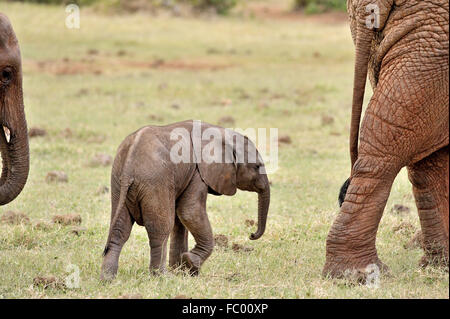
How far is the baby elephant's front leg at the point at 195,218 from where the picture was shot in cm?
588

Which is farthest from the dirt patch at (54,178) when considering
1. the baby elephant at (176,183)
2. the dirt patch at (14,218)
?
the baby elephant at (176,183)

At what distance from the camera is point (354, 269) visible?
556 cm

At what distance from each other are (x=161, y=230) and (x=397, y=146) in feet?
5.36

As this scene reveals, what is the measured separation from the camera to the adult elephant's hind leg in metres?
5.54

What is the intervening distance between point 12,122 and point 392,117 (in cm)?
250

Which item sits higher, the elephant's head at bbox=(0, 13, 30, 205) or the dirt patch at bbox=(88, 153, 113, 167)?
the elephant's head at bbox=(0, 13, 30, 205)

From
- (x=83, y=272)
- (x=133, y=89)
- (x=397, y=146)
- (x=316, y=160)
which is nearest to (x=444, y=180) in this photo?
(x=397, y=146)

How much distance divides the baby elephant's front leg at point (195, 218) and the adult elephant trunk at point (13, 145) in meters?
1.11

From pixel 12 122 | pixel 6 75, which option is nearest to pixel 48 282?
pixel 12 122

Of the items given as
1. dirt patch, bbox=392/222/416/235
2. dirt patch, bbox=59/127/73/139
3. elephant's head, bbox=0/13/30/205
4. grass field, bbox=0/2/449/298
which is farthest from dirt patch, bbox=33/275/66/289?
dirt patch, bbox=59/127/73/139

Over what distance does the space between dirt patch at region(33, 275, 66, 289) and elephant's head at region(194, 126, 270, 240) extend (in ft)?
4.20

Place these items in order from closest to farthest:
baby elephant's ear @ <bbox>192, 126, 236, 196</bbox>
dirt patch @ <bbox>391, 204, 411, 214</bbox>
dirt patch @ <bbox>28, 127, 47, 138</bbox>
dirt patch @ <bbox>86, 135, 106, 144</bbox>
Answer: baby elephant's ear @ <bbox>192, 126, 236, 196</bbox> → dirt patch @ <bbox>391, 204, 411, 214</bbox> → dirt patch @ <bbox>86, 135, 106, 144</bbox> → dirt patch @ <bbox>28, 127, 47, 138</bbox>

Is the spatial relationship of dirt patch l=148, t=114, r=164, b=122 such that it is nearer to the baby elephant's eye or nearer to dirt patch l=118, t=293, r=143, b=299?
the baby elephant's eye

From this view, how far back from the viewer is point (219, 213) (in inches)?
313
